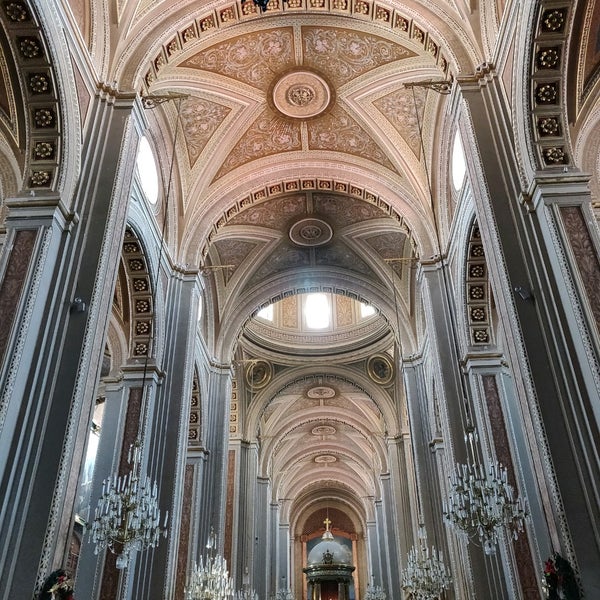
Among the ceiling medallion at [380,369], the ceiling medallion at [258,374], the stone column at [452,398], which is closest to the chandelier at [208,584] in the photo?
the stone column at [452,398]

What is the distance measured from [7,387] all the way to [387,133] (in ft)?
32.8

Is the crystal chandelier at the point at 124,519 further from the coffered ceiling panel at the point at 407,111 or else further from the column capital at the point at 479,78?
the coffered ceiling panel at the point at 407,111

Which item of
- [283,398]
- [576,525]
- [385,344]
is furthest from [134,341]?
[283,398]

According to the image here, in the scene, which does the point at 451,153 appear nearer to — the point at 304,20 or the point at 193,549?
the point at 304,20

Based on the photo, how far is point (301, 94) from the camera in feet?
42.9

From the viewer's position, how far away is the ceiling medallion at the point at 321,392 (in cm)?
2573

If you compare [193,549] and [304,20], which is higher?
[304,20]

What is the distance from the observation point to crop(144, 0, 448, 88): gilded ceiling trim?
10.3 metres

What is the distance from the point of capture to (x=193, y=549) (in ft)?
43.8

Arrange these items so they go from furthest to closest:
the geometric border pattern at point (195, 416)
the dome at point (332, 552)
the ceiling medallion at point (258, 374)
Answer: the dome at point (332, 552), the ceiling medallion at point (258, 374), the geometric border pattern at point (195, 416)

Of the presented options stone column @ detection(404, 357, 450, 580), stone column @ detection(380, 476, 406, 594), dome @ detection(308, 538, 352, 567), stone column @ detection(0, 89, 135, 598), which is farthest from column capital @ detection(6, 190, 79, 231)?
dome @ detection(308, 538, 352, 567)

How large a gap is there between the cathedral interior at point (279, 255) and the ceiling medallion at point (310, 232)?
0.06 metres

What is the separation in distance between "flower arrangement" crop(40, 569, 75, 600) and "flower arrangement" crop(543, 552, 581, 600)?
473 cm

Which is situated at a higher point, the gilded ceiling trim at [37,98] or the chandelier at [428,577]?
the gilded ceiling trim at [37,98]
